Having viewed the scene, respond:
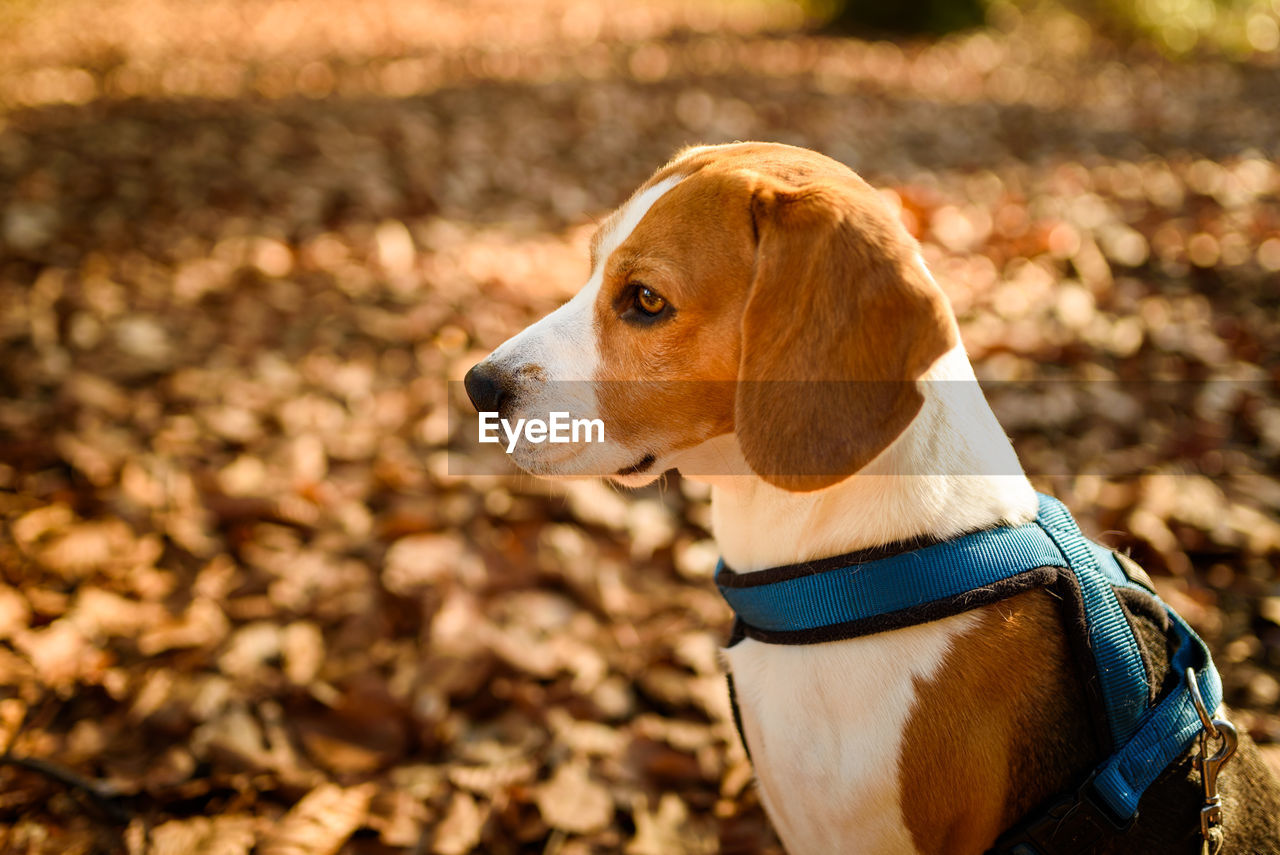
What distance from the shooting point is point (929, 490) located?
1617 mm

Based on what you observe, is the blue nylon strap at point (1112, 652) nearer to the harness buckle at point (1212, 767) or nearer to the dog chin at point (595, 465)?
the harness buckle at point (1212, 767)

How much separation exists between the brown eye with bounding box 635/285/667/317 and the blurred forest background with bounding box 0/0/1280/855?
54.0 inches

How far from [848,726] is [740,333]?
2.67ft

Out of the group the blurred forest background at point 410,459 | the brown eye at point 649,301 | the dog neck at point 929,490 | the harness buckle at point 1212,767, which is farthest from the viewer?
the blurred forest background at point 410,459

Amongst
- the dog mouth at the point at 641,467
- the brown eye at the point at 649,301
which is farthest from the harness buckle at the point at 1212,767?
the brown eye at the point at 649,301

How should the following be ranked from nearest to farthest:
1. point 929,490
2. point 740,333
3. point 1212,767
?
point 1212,767 < point 929,490 < point 740,333

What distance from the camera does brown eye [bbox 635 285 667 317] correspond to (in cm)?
183

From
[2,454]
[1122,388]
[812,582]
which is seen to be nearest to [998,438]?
[812,582]

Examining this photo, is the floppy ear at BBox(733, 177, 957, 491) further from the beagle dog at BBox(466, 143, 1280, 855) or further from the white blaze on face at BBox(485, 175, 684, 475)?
the white blaze on face at BBox(485, 175, 684, 475)

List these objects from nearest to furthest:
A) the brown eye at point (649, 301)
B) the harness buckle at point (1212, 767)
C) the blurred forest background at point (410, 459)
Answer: the harness buckle at point (1212, 767), the brown eye at point (649, 301), the blurred forest background at point (410, 459)

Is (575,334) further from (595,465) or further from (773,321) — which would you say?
(773,321)

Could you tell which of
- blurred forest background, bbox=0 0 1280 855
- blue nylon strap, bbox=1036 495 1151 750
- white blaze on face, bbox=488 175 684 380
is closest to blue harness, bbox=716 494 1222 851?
blue nylon strap, bbox=1036 495 1151 750

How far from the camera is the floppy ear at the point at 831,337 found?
59.5 inches

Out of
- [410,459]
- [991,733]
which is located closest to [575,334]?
[991,733]
